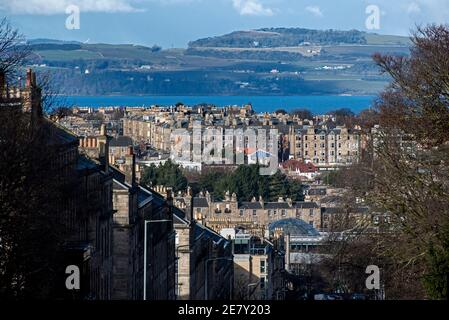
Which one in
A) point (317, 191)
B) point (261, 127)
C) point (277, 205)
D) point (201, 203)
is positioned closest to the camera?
point (201, 203)

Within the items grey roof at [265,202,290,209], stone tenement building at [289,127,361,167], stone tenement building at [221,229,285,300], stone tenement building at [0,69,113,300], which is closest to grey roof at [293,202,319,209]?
grey roof at [265,202,290,209]

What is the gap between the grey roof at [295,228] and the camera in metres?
82.9

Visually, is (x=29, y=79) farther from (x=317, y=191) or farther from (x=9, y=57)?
(x=317, y=191)

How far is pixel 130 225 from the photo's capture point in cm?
3884

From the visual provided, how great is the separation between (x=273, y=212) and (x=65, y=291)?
7493 cm

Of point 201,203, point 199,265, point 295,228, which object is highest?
point 199,265

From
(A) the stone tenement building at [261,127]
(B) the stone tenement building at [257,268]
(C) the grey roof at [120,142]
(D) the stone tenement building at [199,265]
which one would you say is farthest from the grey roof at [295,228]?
(A) the stone tenement building at [261,127]

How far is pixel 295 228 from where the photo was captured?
278 feet

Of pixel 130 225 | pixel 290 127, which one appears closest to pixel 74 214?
pixel 130 225

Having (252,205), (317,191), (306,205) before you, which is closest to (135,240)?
(252,205)

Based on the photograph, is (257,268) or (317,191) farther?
(317,191)

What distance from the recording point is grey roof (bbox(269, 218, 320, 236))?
8294 centimetres

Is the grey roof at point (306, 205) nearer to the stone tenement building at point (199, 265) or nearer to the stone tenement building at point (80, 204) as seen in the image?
the stone tenement building at point (199, 265)
